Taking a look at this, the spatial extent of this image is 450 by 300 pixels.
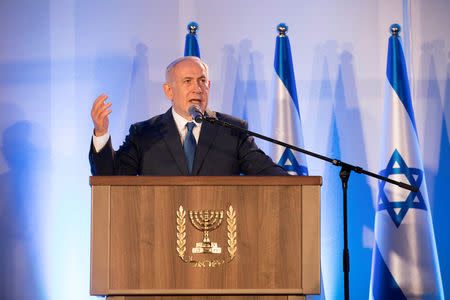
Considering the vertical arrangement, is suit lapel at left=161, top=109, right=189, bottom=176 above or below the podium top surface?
above

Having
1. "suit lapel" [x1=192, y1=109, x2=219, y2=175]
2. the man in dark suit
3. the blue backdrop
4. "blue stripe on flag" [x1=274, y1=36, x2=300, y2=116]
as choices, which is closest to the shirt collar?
the man in dark suit

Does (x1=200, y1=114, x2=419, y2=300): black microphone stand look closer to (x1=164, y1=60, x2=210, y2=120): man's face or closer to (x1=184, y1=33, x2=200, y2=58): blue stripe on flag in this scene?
(x1=164, y1=60, x2=210, y2=120): man's face

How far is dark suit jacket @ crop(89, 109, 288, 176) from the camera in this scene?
2.82m

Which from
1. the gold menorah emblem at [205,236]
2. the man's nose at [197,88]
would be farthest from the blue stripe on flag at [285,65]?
the gold menorah emblem at [205,236]

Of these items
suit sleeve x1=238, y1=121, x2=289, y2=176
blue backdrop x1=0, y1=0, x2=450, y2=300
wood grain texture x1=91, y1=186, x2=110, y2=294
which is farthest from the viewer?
blue backdrop x1=0, y1=0, x2=450, y2=300

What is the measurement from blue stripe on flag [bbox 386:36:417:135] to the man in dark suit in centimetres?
161

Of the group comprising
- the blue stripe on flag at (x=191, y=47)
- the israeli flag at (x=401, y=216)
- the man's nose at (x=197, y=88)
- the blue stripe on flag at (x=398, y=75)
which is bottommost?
the israeli flag at (x=401, y=216)

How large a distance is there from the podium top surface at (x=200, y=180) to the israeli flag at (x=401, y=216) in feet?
6.95

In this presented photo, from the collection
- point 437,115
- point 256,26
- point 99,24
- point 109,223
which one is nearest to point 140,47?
point 99,24

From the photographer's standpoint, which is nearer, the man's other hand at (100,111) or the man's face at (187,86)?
the man's other hand at (100,111)

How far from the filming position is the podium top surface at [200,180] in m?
2.03

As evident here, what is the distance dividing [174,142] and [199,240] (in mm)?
919

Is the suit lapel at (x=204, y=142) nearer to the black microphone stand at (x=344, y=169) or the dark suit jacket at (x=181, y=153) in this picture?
the dark suit jacket at (x=181, y=153)

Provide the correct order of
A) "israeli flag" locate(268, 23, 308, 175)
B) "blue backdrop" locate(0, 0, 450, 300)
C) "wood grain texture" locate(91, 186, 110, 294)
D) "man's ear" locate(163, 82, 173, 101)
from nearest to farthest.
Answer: "wood grain texture" locate(91, 186, 110, 294), "man's ear" locate(163, 82, 173, 101), "israeli flag" locate(268, 23, 308, 175), "blue backdrop" locate(0, 0, 450, 300)
